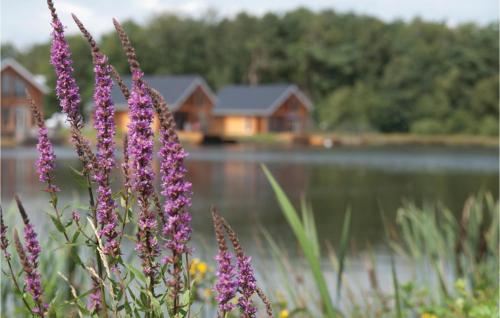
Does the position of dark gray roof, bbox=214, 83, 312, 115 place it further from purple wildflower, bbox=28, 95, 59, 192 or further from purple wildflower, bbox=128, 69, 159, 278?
purple wildflower, bbox=128, 69, 159, 278

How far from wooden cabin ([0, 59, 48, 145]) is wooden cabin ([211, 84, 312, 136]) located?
1882 centimetres

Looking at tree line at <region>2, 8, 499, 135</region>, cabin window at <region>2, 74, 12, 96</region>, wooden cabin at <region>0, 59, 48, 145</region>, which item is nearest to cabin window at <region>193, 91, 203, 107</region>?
tree line at <region>2, 8, 499, 135</region>

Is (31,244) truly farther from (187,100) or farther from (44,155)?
(187,100)

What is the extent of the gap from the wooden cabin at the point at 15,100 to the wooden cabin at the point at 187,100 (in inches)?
401

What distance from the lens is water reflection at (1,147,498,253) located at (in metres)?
20.8

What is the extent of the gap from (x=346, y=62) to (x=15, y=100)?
103ft

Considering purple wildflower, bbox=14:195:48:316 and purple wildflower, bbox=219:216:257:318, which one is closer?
purple wildflower, bbox=219:216:257:318

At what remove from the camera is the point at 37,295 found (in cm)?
238

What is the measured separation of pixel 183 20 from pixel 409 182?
190 feet

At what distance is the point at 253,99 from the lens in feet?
249

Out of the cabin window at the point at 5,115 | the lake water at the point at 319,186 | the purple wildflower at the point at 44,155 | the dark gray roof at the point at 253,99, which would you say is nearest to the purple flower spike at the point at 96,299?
the purple wildflower at the point at 44,155

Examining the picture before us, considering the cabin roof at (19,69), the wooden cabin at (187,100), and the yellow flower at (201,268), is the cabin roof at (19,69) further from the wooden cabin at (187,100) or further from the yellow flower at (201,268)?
the yellow flower at (201,268)

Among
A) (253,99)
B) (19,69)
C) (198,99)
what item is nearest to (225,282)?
(19,69)

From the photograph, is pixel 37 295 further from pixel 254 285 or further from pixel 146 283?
pixel 254 285
